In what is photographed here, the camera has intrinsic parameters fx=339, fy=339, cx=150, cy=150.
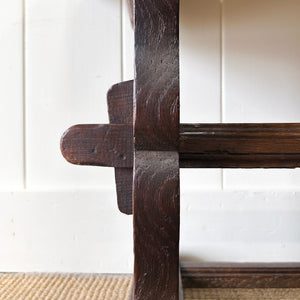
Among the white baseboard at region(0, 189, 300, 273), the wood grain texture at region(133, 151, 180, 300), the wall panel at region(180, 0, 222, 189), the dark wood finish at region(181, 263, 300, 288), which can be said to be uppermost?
the wall panel at region(180, 0, 222, 189)

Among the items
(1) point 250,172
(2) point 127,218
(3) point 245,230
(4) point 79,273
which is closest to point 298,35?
(1) point 250,172

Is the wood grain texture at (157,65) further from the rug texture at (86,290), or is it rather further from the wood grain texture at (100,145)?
the rug texture at (86,290)

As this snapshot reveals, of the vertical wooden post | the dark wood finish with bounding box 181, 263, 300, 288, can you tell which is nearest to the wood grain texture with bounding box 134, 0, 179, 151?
the vertical wooden post

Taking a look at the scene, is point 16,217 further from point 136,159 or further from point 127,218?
point 136,159

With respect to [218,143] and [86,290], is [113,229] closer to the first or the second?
[86,290]

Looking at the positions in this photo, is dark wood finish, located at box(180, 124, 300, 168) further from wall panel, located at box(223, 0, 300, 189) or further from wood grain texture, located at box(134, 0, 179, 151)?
wall panel, located at box(223, 0, 300, 189)

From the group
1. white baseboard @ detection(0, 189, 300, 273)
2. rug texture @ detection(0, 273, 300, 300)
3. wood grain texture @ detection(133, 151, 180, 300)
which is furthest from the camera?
white baseboard @ detection(0, 189, 300, 273)

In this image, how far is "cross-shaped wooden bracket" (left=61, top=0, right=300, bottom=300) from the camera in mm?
309

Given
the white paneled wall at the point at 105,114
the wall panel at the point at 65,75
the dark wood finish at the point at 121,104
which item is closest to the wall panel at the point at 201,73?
the white paneled wall at the point at 105,114

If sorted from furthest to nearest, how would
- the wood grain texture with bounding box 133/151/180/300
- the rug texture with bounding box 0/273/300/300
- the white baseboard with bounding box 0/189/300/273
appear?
the white baseboard with bounding box 0/189/300/273, the rug texture with bounding box 0/273/300/300, the wood grain texture with bounding box 133/151/180/300

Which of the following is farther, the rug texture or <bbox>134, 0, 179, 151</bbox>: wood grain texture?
the rug texture

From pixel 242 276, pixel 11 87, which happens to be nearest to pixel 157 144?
pixel 242 276

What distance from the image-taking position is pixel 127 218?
0.71 m

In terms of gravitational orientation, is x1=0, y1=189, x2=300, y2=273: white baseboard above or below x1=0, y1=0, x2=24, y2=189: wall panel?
below
